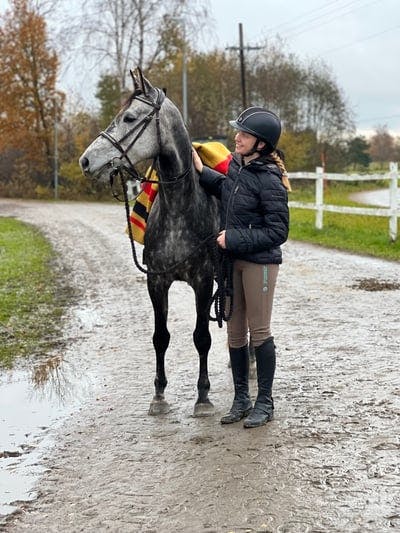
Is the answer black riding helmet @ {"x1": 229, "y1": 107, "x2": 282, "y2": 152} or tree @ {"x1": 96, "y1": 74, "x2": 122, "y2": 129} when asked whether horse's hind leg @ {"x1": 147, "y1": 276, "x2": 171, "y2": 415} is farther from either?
tree @ {"x1": 96, "y1": 74, "x2": 122, "y2": 129}

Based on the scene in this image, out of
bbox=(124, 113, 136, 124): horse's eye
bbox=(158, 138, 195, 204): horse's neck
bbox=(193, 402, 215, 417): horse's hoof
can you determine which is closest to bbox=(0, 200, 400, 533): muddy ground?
bbox=(193, 402, 215, 417): horse's hoof

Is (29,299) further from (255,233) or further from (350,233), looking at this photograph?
(350,233)

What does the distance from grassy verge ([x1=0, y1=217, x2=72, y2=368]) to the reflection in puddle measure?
1.67 feet

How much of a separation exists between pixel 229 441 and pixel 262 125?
1971 millimetres

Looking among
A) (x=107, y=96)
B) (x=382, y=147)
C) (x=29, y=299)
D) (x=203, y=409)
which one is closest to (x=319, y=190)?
(x=29, y=299)

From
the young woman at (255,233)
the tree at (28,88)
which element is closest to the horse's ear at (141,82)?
the young woman at (255,233)

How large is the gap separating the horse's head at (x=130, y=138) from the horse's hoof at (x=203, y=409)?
173 cm

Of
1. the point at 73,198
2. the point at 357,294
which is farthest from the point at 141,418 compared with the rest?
the point at 73,198

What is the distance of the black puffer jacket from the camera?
4.64 m

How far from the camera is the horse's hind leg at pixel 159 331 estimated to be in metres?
5.23

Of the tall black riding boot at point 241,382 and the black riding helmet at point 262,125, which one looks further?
the tall black riding boot at point 241,382

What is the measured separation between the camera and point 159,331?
18.0 ft

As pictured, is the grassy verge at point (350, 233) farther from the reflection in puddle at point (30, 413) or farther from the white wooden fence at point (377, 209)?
the reflection in puddle at point (30, 413)

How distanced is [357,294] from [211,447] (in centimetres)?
552
